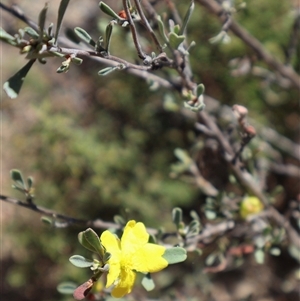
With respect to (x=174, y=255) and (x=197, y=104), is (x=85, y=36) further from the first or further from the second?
(x=174, y=255)

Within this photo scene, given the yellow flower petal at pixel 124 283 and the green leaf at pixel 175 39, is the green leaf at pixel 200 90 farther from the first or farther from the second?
the yellow flower petal at pixel 124 283

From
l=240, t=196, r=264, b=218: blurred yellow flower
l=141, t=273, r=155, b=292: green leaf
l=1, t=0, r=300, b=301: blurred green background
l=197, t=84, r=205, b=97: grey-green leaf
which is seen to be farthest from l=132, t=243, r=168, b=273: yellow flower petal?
l=1, t=0, r=300, b=301: blurred green background

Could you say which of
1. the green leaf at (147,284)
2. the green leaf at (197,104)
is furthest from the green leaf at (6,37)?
the green leaf at (147,284)

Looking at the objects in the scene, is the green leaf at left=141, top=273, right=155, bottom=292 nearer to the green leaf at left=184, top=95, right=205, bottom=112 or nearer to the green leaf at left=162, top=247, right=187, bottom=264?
the green leaf at left=162, top=247, right=187, bottom=264

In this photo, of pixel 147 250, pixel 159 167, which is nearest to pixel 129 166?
pixel 159 167

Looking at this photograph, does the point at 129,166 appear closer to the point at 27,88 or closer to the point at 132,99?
the point at 132,99

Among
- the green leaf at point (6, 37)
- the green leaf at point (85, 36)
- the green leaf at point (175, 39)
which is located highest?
the green leaf at point (6, 37)
